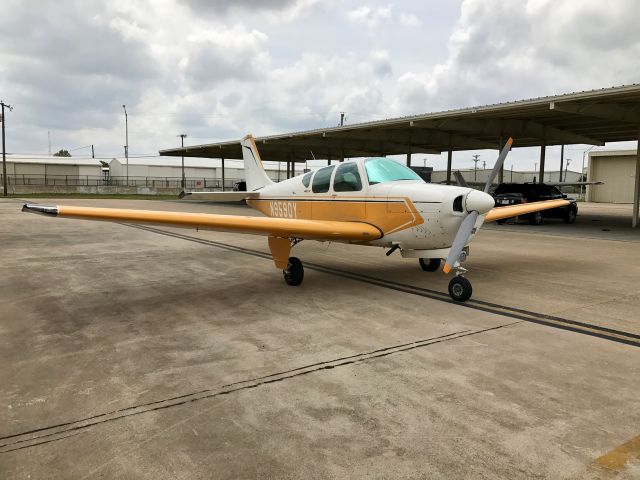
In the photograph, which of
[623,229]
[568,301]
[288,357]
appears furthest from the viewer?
[623,229]

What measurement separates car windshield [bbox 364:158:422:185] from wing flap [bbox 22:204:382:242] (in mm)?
839

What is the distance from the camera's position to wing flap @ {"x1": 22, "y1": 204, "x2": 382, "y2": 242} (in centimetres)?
598

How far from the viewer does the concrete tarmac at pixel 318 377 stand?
9.11ft

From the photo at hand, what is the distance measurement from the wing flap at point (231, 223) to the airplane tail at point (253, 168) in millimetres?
6179

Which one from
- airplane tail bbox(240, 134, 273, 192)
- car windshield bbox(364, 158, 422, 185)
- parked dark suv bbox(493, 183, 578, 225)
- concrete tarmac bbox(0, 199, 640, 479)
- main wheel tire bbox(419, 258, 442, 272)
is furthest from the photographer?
parked dark suv bbox(493, 183, 578, 225)

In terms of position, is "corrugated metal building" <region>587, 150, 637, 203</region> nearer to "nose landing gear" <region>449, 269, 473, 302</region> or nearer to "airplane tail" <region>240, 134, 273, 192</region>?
"airplane tail" <region>240, 134, 273, 192</region>

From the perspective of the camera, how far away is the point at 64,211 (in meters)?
5.77

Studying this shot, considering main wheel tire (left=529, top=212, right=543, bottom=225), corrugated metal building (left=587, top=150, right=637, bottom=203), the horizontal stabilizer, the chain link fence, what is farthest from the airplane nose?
the chain link fence

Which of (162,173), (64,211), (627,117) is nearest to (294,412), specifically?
(64,211)

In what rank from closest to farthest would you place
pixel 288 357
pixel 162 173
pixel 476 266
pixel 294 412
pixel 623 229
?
pixel 294 412 → pixel 288 357 → pixel 476 266 → pixel 623 229 → pixel 162 173

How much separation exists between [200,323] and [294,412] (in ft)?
8.65

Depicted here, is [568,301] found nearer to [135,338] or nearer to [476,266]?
[476,266]

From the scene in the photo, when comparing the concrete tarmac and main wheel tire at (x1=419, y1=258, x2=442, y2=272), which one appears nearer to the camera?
the concrete tarmac

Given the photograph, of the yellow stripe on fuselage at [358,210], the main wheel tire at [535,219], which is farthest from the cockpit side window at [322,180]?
the main wheel tire at [535,219]
